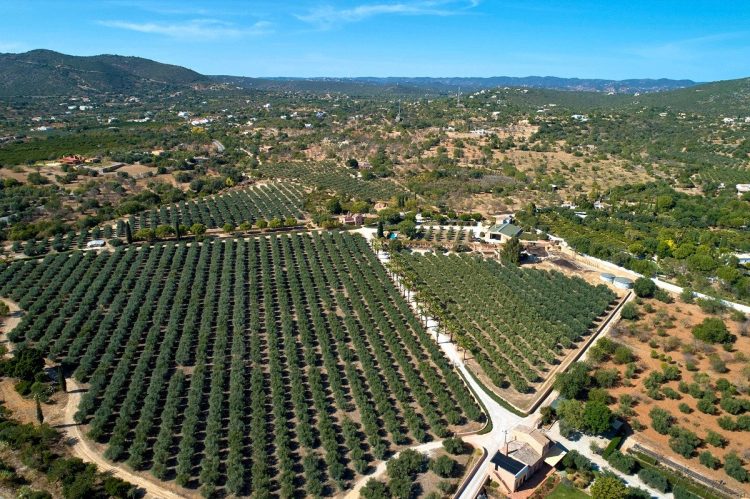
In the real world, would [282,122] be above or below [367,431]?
above

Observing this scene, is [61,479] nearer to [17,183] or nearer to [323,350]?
[323,350]

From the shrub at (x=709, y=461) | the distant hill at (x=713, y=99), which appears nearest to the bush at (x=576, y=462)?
the shrub at (x=709, y=461)

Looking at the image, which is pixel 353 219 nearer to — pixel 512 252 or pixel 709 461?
pixel 512 252

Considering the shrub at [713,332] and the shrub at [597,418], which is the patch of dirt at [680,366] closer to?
the shrub at [713,332]

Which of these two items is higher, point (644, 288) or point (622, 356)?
point (644, 288)

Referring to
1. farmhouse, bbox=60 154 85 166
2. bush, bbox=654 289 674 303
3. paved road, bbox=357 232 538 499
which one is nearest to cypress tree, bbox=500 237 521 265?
bush, bbox=654 289 674 303

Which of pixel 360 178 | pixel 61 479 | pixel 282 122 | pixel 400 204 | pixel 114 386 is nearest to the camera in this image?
pixel 61 479

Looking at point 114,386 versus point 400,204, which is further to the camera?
point 400,204

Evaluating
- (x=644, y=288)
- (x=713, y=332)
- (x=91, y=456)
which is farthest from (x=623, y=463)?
(x=91, y=456)

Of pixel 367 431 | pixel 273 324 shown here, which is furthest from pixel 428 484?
pixel 273 324
